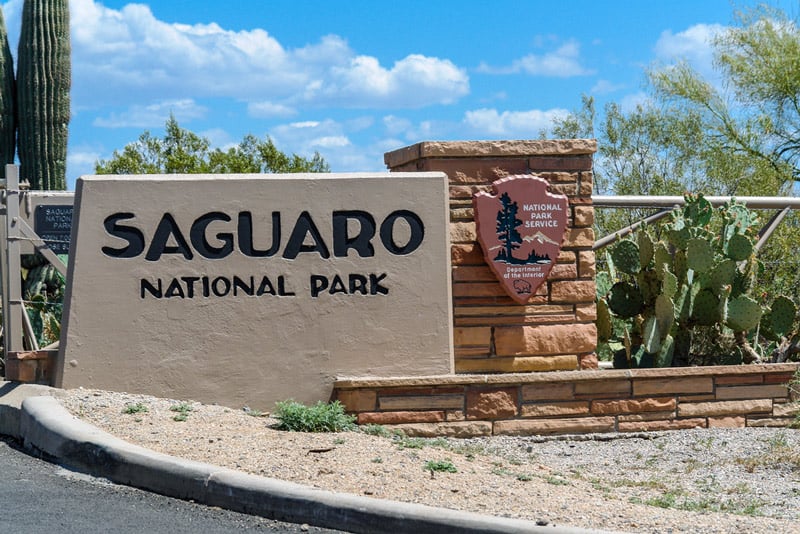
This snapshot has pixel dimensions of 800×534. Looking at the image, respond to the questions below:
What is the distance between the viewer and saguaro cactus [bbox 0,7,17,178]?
20.5 m

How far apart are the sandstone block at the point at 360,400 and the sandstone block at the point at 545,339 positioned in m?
1.21

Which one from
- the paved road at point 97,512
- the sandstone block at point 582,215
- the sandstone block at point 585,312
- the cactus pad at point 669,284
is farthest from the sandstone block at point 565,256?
the paved road at point 97,512

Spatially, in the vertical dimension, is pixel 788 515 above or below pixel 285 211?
below

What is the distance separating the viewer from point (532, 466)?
749 centimetres

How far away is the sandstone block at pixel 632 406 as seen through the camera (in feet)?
29.6

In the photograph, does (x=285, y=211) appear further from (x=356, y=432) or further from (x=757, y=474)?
(x=757, y=474)

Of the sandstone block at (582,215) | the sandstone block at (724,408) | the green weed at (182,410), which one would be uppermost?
the sandstone block at (582,215)

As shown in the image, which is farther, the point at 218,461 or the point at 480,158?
the point at 480,158

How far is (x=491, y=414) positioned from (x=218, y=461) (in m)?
2.84

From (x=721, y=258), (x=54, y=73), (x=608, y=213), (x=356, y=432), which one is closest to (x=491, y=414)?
(x=356, y=432)

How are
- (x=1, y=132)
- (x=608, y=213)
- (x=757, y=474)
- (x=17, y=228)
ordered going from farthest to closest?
(x=1, y=132) → (x=608, y=213) → (x=17, y=228) → (x=757, y=474)

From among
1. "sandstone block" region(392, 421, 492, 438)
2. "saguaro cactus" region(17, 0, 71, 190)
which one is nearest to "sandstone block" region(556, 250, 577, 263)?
"sandstone block" region(392, 421, 492, 438)

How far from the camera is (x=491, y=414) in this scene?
8.80 metres

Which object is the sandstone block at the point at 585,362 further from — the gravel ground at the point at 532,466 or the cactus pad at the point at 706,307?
the cactus pad at the point at 706,307
